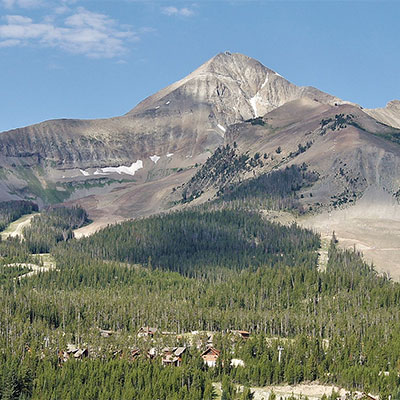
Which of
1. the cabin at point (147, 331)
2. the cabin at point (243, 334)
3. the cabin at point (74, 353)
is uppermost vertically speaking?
the cabin at point (74, 353)

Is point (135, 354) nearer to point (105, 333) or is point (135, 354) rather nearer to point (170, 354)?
point (170, 354)

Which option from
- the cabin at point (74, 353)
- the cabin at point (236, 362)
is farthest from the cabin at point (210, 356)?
the cabin at point (74, 353)

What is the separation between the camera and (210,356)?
158 metres

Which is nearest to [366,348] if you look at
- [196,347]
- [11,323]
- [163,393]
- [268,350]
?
[268,350]

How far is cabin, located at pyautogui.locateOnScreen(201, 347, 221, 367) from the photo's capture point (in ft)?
510

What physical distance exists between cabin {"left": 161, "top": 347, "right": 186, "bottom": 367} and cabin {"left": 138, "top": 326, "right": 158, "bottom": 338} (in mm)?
16668

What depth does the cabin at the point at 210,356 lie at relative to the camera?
15538 centimetres

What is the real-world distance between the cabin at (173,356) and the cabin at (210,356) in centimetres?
377

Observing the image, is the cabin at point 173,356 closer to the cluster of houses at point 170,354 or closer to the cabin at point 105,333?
the cluster of houses at point 170,354

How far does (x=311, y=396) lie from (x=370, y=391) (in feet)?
29.1

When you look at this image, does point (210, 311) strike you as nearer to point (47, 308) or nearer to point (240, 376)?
point (47, 308)

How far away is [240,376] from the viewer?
480ft

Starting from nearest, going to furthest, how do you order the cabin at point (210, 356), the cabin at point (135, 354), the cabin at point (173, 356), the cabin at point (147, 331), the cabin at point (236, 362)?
the cabin at point (236, 362), the cabin at point (173, 356), the cabin at point (210, 356), the cabin at point (135, 354), the cabin at point (147, 331)

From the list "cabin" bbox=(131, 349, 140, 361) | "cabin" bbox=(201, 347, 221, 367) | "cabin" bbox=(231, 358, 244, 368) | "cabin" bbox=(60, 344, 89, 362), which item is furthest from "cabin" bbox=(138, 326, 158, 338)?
"cabin" bbox=(231, 358, 244, 368)
